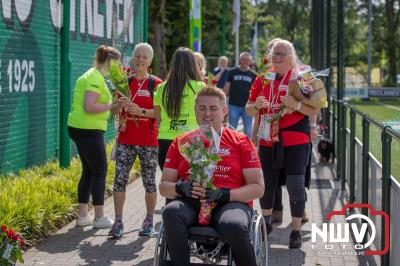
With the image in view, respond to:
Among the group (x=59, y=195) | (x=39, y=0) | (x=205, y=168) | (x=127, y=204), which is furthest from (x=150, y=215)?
(x=39, y=0)

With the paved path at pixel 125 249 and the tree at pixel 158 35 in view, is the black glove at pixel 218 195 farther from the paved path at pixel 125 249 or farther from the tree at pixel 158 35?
the tree at pixel 158 35

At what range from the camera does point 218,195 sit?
5.55 meters

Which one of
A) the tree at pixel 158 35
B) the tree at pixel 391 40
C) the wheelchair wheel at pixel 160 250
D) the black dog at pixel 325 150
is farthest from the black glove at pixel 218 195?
the tree at pixel 391 40

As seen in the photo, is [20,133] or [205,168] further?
[20,133]

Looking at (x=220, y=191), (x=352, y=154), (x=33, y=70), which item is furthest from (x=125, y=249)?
(x=33, y=70)

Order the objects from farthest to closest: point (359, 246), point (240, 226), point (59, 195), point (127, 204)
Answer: point (127, 204), point (59, 195), point (359, 246), point (240, 226)

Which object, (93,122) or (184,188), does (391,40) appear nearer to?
(93,122)

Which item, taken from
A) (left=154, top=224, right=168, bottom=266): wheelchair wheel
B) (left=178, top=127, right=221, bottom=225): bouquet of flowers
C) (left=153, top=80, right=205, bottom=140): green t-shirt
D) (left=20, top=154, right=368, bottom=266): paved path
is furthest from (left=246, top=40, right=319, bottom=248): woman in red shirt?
(left=154, top=224, right=168, bottom=266): wheelchair wheel

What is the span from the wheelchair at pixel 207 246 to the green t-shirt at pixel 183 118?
84.2 inches

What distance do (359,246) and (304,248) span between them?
20.6 inches

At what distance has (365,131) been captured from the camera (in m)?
8.36

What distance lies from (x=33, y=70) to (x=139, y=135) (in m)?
3.90

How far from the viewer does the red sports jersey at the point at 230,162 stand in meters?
5.75

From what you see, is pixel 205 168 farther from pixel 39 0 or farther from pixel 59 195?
pixel 39 0
